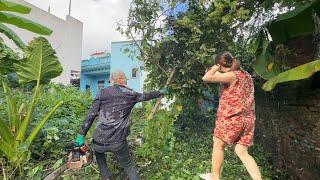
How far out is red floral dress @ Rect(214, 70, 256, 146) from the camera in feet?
16.1

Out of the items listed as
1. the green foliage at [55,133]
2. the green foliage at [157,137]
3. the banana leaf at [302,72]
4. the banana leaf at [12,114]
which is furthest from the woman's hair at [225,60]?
the green foliage at [55,133]

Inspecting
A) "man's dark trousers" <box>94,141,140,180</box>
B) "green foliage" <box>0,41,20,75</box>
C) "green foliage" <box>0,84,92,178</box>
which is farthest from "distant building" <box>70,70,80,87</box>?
"man's dark trousers" <box>94,141,140,180</box>

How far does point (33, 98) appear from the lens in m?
6.57

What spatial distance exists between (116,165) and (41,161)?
4.82 ft

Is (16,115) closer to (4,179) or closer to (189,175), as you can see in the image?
(4,179)

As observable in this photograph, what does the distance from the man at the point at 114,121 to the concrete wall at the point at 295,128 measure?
240 centimetres

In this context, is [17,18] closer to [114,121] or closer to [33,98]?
[33,98]

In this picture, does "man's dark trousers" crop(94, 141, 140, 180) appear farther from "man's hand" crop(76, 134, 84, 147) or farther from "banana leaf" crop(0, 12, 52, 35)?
"banana leaf" crop(0, 12, 52, 35)

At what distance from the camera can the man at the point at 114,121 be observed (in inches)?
217

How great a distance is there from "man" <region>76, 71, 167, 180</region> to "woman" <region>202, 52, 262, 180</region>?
1219 mm

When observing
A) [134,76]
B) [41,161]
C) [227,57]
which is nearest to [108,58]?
[134,76]

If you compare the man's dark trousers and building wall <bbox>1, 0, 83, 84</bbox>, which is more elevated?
building wall <bbox>1, 0, 83, 84</bbox>

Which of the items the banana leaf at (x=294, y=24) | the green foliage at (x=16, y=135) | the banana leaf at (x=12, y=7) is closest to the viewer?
the banana leaf at (x=294, y=24)

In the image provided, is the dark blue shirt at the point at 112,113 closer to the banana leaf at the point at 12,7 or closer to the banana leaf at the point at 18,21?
the banana leaf at the point at 18,21
